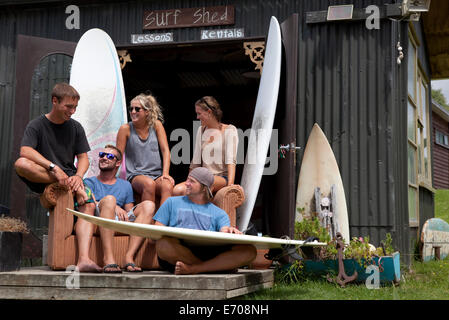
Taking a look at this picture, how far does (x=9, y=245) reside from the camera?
346cm

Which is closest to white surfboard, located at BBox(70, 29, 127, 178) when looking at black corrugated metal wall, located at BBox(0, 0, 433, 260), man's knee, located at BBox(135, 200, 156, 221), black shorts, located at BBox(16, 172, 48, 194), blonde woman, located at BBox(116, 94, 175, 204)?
blonde woman, located at BBox(116, 94, 175, 204)

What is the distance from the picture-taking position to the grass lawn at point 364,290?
3.50m

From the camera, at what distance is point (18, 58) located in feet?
19.2

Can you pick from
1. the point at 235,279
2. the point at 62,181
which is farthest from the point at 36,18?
the point at 235,279

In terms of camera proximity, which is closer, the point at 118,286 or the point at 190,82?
the point at 118,286

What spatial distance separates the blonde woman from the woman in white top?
36 cm

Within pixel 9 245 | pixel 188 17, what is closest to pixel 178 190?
pixel 9 245

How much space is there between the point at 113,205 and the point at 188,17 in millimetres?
3126

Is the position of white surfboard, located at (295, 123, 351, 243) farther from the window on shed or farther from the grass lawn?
the window on shed

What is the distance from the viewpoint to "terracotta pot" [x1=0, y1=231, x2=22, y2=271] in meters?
3.35

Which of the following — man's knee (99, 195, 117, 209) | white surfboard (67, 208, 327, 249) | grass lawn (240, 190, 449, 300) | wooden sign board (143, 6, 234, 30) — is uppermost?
wooden sign board (143, 6, 234, 30)

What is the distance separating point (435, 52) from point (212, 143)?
17.3 ft

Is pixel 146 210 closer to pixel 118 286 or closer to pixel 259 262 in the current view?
pixel 118 286
